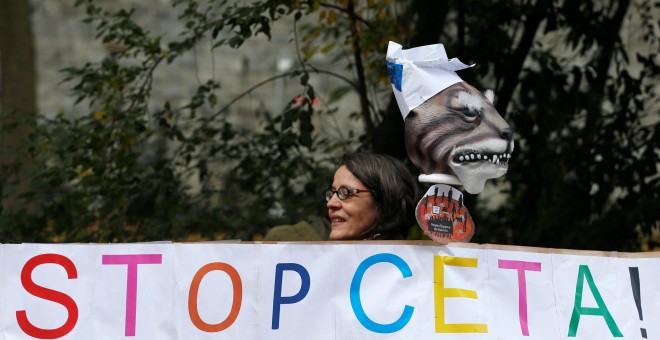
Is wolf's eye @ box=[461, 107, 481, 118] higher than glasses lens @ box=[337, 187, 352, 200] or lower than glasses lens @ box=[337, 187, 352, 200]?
higher

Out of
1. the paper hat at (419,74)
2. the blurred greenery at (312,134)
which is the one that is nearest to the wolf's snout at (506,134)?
the paper hat at (419,74)

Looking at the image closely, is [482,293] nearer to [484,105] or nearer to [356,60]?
[484,105]

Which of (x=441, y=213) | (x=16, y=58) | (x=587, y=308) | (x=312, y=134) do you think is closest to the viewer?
(x=441, y=213)

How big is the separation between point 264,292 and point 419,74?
68cm

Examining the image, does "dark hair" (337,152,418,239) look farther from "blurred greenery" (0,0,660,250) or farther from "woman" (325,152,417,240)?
"blurred greenery" (0,0,660,250)

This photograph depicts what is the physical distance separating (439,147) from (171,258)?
736 mm

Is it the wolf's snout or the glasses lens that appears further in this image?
the glasses lens

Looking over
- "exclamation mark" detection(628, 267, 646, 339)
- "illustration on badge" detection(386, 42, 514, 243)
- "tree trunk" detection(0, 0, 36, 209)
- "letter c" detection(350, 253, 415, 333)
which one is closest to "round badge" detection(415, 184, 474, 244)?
"illustration on badge" detection(386, 42, 514, 243)

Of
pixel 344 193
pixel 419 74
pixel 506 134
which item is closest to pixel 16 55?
pixel 344 193

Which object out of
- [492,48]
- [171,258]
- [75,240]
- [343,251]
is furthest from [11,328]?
[492,48]

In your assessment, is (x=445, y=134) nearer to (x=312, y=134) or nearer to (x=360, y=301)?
(x=360, y=301)

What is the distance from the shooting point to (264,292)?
3227 millimetres

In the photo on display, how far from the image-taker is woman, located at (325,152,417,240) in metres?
3.46

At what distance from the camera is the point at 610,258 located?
344 centimetres
